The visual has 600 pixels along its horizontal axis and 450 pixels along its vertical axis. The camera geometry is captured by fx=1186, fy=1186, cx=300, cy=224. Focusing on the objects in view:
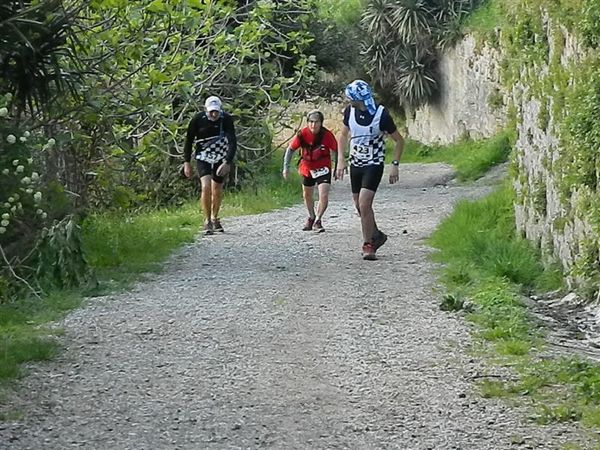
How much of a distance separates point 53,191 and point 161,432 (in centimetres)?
582

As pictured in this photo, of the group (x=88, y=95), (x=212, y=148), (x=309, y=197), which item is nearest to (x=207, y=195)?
(x=212, y=148)

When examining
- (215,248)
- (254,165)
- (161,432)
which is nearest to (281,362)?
(161,432)

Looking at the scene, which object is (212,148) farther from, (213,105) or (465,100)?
(465,100)

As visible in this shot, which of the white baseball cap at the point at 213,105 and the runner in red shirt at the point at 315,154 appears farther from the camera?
the runner in red shirt at the point at 315,154

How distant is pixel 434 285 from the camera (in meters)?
10.7

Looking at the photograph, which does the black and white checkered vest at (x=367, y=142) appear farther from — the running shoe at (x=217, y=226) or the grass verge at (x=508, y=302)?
the running shoe at (x=217, y=226)

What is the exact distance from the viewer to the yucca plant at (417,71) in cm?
3172

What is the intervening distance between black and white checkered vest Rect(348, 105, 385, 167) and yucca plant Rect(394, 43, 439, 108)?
19844 mm

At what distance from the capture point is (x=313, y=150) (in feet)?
48.3

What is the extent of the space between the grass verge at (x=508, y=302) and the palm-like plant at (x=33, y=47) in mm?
3555

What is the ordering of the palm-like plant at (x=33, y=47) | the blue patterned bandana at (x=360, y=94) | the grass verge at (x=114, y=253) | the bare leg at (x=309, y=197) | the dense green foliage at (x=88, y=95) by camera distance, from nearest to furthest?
the palm-like plant at (x=33, y=47) < the grass verge at (x=114, y=253) < the dense green foliage at (x=88, y=95) < the blue patterned bandana at (x=360, y=94) < the bare leg at (x=309, y=197)

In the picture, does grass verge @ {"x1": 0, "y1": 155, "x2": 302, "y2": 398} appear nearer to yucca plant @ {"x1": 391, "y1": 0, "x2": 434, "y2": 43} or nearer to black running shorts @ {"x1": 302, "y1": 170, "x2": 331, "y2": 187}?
black running shorts @ {"x1": 302, "y1": 170, "x2": 331, "y2": 187}

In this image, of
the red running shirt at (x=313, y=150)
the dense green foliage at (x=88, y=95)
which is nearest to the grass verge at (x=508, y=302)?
the red running shirt at (x=313, y=150)

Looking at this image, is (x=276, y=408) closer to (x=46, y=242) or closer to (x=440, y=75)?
(x=46, y=242)
